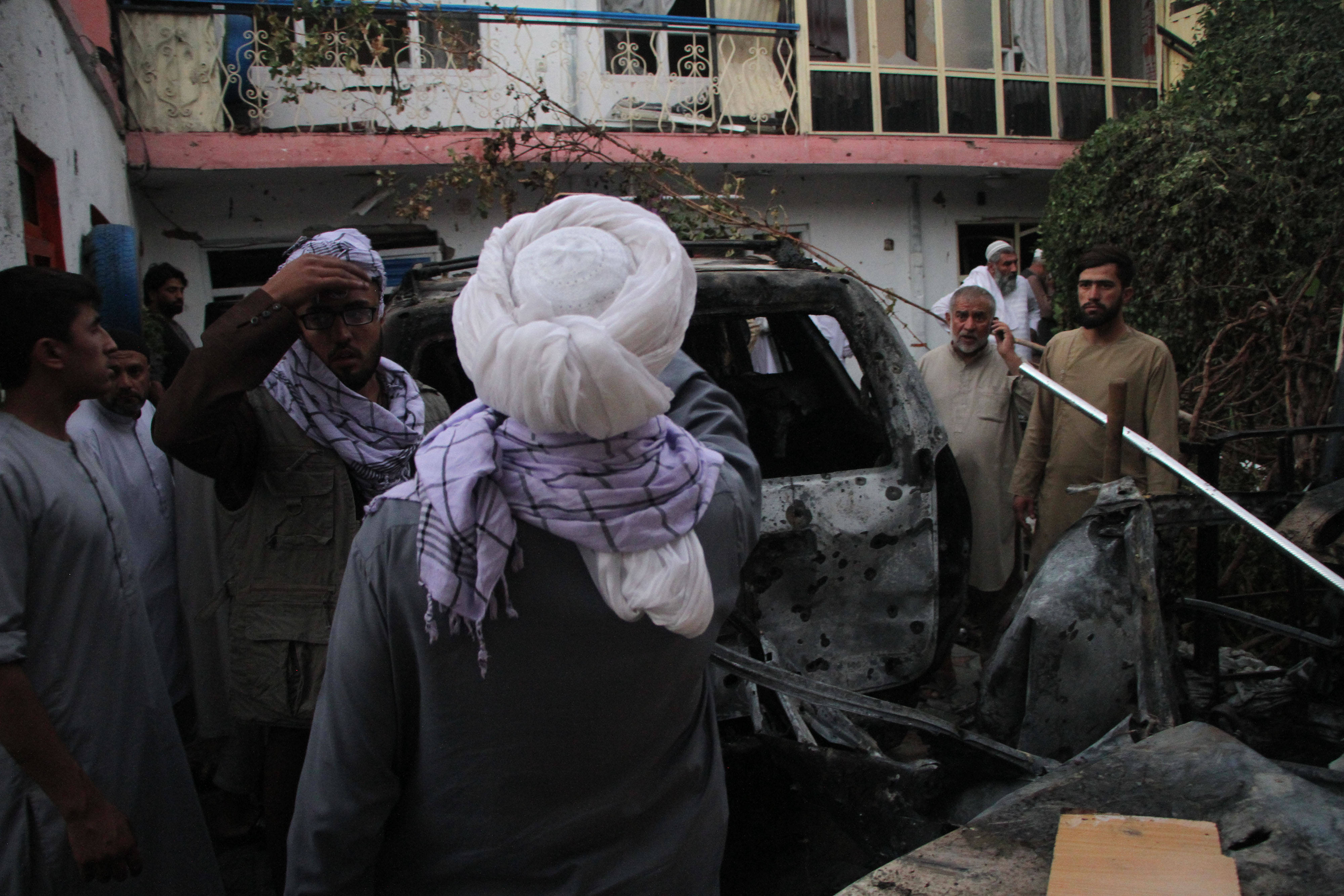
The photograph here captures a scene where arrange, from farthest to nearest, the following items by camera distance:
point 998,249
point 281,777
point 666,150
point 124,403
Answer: point 666,150
point 998,249
point 124,403
point 281,777

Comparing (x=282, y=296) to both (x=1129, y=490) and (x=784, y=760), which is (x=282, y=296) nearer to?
(x=784, y=760)

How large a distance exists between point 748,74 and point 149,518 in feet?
31.4

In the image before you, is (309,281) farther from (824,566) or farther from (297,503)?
(824,566)

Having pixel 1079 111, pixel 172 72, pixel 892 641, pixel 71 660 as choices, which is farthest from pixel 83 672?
pixel 1079 111

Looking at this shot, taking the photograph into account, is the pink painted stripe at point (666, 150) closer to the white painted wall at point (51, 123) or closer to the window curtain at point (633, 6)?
the window curtain at point (633, 6)

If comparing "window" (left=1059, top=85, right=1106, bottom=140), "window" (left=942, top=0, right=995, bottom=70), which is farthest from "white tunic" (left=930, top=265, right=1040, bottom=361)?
"window" (left=1059, top=85, right=1106, bottom=140)

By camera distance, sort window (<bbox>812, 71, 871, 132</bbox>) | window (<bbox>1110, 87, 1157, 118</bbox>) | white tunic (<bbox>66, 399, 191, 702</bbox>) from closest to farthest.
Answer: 1. white tunic (<bbox>66, 399, 191, 702</bbox>)
2. window (<bbox>812, 71, 871, 132</bbox>)
3. window (<bbox>1110, 87, 1157, 118</bbox>)

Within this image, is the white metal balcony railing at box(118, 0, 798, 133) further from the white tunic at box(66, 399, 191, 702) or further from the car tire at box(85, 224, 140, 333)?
the white tunic at box(66, 399, 191, 702)

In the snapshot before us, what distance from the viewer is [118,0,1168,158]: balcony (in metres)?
9.27

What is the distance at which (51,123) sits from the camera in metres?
4.83

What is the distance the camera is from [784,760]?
7.88ft

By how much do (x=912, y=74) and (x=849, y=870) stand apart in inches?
432

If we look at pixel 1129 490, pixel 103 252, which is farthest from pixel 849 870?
pixel 103 252

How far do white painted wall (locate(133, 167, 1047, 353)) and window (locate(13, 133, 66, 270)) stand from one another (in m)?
4.75
